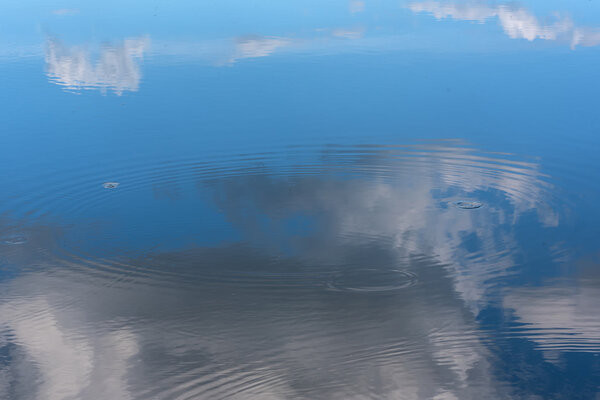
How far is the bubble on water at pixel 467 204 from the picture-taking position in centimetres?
787

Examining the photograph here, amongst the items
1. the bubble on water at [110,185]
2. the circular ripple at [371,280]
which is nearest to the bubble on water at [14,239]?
the bubble on water at [110,185]

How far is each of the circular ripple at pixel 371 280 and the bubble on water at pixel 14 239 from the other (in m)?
3.28

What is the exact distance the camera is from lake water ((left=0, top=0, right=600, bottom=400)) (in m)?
5.37

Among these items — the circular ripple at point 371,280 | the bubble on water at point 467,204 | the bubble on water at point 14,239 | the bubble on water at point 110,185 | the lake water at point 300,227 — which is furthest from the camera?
the bubble on water at point 110,185

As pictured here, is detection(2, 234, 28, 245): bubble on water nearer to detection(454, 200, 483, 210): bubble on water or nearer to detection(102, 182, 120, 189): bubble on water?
detection(102, 182, 120, 189): bubble on water

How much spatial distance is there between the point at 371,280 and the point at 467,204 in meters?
2.05

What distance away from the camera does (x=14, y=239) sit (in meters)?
7.30

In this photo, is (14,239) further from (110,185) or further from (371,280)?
(371,280)

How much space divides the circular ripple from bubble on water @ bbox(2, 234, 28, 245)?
3.28 meters

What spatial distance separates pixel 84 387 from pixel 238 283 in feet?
5.80

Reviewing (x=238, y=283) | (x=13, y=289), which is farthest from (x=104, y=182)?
(x=238, y=283)

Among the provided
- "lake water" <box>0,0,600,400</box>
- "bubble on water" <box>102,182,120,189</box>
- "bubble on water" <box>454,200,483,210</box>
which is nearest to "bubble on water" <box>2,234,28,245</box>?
"lake water" <box>0,0,600,400</box>

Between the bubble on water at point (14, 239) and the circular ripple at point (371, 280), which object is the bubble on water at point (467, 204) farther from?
the bubble on water at point (14, 239)

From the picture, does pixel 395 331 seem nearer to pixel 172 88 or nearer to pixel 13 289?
pixel 13 289
